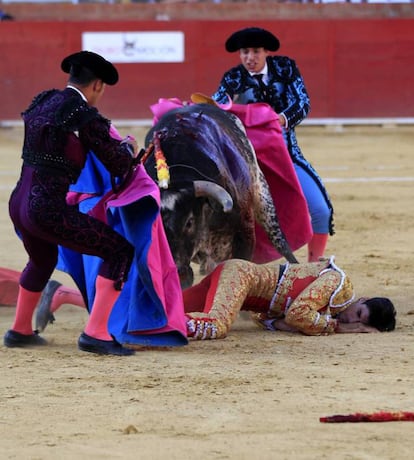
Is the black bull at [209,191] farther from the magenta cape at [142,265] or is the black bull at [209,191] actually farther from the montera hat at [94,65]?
the montera hat at [94,65]

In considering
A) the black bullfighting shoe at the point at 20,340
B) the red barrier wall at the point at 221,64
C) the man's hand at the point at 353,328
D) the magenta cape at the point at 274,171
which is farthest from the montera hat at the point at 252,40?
the red barrier wall at the point at 221,64

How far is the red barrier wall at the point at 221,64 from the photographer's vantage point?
50.2 ft

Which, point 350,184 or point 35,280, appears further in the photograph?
point 350,184

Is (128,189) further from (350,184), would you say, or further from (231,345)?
(350,184)

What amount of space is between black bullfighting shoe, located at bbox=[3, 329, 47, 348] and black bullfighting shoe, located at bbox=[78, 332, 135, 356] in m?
0.26

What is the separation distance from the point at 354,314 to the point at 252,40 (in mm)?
1588

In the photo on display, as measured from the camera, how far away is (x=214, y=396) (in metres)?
3.98

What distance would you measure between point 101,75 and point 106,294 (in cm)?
83

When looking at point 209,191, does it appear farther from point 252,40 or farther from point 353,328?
point 252,40

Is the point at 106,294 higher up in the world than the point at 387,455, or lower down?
higher up

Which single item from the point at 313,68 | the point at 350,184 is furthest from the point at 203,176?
the point at 313,68

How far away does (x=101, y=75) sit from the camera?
4.49 m

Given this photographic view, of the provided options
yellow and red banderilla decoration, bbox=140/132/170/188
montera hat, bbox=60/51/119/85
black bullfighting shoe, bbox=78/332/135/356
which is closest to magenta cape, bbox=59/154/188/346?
black bullfighting shoe, bbox=78/332/135/356

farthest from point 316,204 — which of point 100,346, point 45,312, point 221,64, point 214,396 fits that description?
point 221,64
